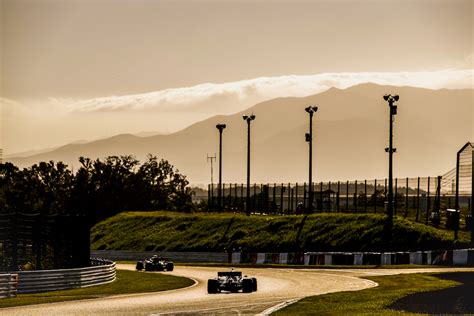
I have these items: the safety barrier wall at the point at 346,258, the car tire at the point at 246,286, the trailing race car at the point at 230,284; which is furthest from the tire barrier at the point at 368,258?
the trailing race car at the point at 230,284

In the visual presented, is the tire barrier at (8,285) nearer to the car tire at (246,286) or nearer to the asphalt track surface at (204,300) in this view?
the asphalt track surface at (204,300)

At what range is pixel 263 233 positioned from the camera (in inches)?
4409

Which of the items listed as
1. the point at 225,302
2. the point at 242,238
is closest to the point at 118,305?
the point at 225,302

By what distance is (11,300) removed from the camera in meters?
46.4

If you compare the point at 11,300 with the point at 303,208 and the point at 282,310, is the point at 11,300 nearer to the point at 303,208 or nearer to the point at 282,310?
the point at 282,310

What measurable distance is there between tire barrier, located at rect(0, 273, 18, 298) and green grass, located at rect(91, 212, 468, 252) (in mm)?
51908

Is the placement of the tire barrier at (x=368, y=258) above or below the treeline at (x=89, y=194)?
below

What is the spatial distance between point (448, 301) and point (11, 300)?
61.0 ft

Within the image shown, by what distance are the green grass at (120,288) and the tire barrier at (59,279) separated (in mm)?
655

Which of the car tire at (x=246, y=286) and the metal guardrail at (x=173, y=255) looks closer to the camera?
the car tire at (x=246, y=286)

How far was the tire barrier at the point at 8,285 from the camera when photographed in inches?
1900

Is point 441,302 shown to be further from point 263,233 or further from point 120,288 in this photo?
point 263,233

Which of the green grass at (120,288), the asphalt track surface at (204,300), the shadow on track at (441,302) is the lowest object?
the green grass at (120,288)

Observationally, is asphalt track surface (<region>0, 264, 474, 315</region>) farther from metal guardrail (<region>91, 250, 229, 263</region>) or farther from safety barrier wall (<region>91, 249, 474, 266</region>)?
metal guardrail (<region>91, 250, 229, 263</region>)
